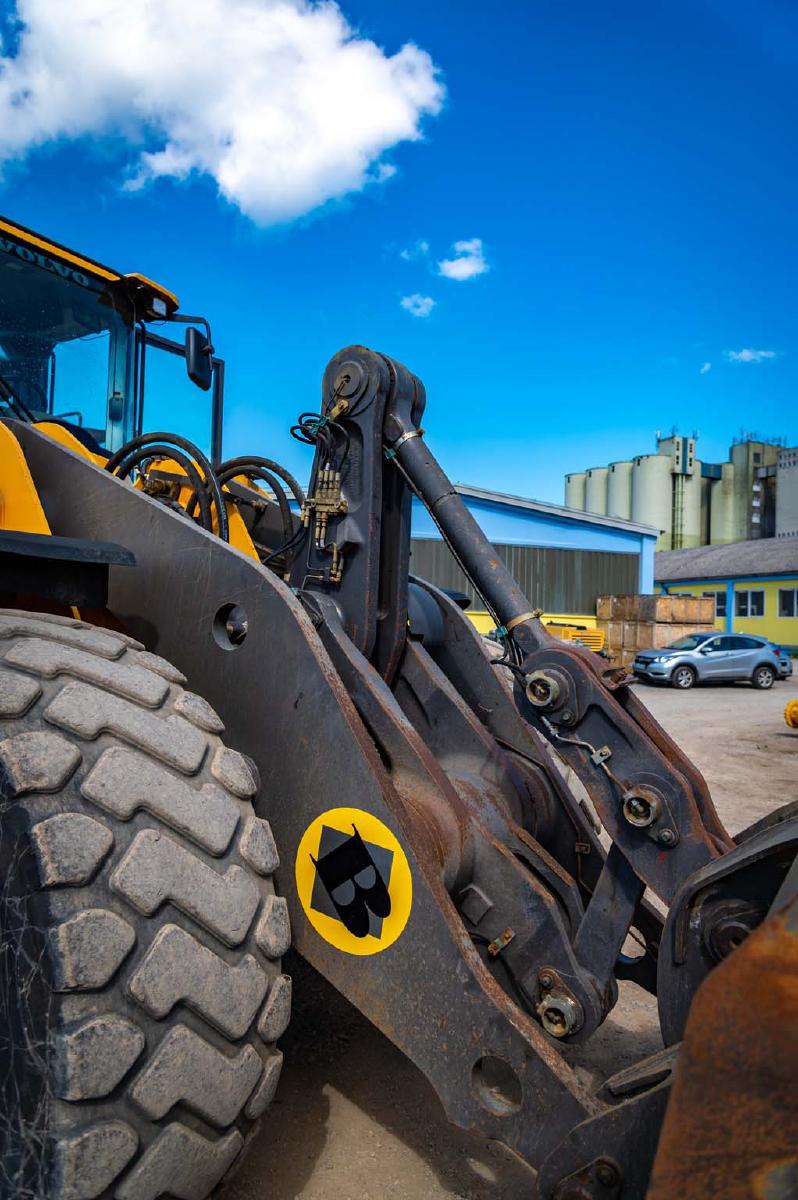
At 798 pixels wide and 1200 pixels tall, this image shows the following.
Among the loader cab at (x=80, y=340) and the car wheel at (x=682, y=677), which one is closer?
the loader cab at (x=80, y=340)

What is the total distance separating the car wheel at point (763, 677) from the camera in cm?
2261

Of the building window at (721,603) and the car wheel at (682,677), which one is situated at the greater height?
the building window at (721,603)

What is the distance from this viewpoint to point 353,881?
1.97m

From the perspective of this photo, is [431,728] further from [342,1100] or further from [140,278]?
[140,278]

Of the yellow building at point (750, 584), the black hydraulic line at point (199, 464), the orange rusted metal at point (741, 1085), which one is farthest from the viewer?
the yellow building at point (750, 584)

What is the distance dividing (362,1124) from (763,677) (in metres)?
22.5

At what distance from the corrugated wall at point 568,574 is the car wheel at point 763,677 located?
284 inches

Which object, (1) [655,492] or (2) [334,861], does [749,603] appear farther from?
(2) [334,861]

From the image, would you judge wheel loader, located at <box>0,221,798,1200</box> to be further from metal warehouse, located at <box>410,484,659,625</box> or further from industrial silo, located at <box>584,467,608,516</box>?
industrial silo, located at <box>584,467,608,516</box>

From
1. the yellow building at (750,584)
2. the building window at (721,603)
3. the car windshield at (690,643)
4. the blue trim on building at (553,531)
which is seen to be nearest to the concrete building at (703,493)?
the yellow building at (750,584)

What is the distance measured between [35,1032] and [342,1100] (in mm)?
1369

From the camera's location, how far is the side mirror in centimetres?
411

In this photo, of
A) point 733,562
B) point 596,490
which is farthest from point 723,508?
point 733,562

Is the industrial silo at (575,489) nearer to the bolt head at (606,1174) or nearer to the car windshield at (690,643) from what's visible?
the car windshield at (690,643)
